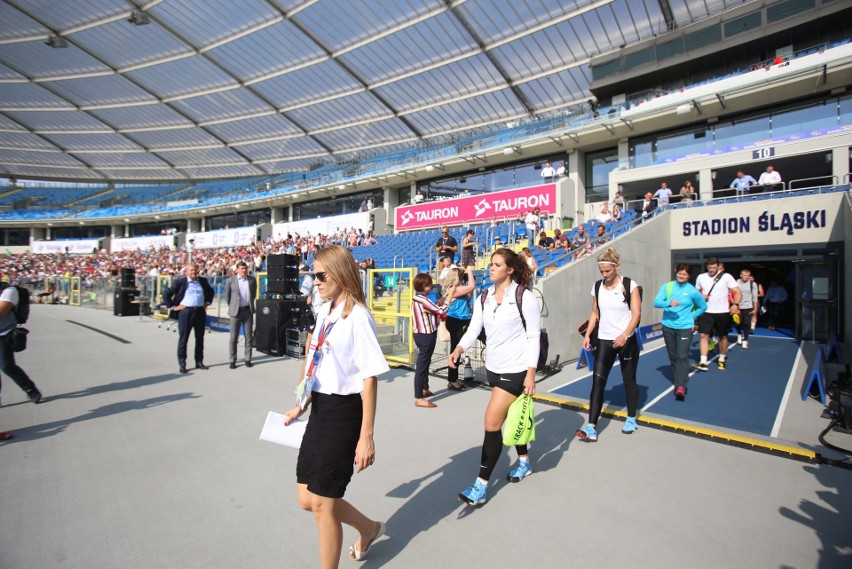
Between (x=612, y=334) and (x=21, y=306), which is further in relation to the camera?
(x=21, y=306)

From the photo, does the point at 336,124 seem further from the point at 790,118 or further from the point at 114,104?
the point at 790,118

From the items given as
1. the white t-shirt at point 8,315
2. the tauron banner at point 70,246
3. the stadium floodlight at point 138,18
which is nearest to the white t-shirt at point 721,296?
the white t-shirt at point 8,315

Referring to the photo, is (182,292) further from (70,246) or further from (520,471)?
(70,246)

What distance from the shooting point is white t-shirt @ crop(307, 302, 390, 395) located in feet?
6.59

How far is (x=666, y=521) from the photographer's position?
2691 mm

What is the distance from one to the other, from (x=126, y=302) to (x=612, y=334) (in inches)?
700

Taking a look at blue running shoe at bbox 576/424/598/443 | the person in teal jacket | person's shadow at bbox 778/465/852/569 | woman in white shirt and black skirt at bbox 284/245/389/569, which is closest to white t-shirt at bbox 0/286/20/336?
woman in white shirt and black skirt at bbox 284/245/389/569

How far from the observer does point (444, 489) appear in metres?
3.09

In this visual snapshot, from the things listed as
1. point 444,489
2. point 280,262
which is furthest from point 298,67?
point 444,489

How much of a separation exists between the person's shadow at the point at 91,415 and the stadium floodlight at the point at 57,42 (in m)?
30.1

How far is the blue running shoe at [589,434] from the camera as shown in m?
3.98

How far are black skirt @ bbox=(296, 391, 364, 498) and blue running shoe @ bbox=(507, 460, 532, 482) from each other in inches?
66.3

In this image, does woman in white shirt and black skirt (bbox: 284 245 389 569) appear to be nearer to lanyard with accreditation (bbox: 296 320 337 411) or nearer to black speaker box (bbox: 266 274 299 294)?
lanyard with accreditation (bbox: 296 320 337 411)

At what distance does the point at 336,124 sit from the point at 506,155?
1411 centimetres
